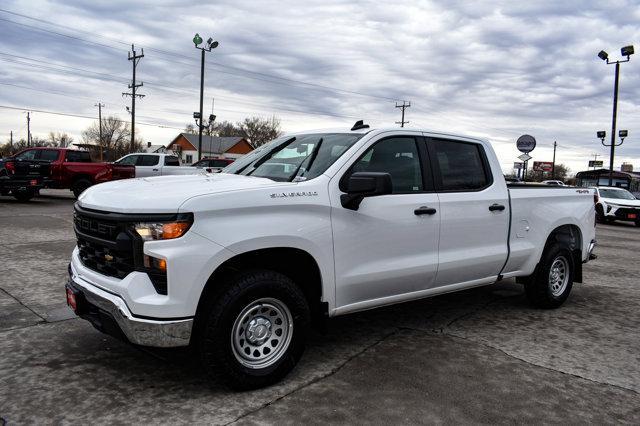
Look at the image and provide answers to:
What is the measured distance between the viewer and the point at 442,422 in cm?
314

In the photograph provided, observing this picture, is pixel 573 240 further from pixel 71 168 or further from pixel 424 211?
pixel 71 168

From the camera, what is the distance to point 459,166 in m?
4.94

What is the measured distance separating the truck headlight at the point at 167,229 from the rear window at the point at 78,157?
696 inches

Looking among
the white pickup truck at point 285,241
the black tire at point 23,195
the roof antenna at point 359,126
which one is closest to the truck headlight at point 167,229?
the white pickup truck at point 285,241

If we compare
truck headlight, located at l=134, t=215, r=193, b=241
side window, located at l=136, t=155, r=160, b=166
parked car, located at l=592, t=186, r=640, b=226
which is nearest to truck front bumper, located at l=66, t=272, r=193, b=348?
truck headlight, located at l=134, t=215, r=193, b=241

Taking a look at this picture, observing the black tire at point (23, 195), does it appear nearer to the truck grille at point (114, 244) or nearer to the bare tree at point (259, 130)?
the truck grille at point (114, 244)

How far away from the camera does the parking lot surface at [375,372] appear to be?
10.6 ft

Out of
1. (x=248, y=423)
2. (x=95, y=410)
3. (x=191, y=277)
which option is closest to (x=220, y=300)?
(x=191, y=277)

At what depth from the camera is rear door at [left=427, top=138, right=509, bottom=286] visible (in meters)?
4.60

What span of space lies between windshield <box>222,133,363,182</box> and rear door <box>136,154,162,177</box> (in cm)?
1711

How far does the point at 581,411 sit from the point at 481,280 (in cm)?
181

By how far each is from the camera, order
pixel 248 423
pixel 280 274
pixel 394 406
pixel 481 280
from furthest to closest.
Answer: pixel 481 280 < pixel 280 274 < pixel 394 406 < pixel 248 423

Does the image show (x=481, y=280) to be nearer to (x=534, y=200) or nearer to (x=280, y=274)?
(x=534, y=200)

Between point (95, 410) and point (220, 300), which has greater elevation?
point (220, 300)
